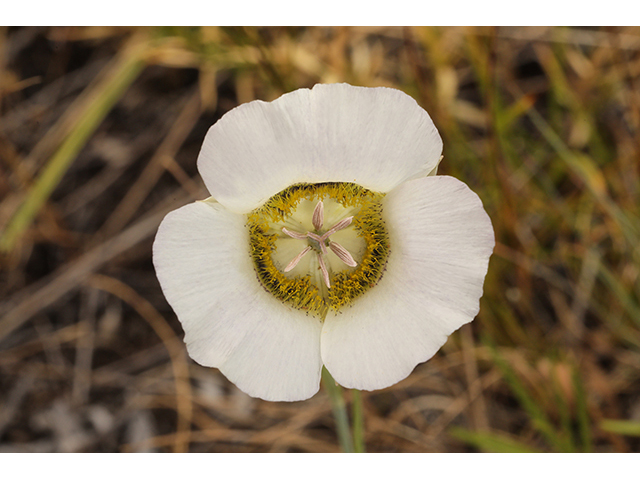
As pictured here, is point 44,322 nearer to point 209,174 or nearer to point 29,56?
point 29,56

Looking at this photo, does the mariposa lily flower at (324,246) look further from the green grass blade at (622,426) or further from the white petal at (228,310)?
the green grass blade at (622,426)

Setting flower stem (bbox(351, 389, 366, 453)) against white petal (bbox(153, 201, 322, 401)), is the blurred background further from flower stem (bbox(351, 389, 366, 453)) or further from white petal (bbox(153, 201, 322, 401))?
white petal (bbox(153, 201, 322, 401))

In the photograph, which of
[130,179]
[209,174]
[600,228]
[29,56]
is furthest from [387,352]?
[29,56]

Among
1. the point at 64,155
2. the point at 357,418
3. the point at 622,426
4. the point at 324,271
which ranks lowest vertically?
the point at 357,418

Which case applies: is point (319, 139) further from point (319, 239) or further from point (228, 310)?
point (228, 310)

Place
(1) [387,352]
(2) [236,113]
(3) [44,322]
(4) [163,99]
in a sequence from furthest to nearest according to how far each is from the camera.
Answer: (4) [163,99] → (3) [44,322] → (1) [387,352] → (2) [236,113]

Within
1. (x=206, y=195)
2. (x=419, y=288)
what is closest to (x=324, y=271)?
(x=419, y=288)

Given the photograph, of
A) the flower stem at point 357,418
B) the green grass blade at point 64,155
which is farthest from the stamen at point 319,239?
the green grass blade at point 64,155
